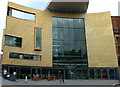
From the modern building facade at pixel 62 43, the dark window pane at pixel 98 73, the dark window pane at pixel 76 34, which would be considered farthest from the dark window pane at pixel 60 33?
the dark window pane at pixel 98 73

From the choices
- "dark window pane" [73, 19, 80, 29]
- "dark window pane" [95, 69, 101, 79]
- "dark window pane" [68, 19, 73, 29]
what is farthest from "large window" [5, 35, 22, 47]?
"dark window pane" [95, 69, 101, 79]

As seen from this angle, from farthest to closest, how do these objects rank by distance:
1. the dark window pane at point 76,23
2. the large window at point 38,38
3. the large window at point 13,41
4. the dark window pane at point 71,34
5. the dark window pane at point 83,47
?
1. the dark window pane at point 76,23
2. the dark window pane at point 71,34
3. the dark window pane at point 83,47
4. the large window at point 38,38
5. the large window at point 13,41

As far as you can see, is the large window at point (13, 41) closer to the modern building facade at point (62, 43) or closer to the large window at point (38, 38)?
the modern building facade at point (62, 43)

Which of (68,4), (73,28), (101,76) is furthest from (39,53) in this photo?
(101,76)

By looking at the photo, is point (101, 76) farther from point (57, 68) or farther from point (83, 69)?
point (57, 68)

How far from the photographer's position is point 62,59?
33.9 m

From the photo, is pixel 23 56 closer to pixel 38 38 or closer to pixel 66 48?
pixel 38 38

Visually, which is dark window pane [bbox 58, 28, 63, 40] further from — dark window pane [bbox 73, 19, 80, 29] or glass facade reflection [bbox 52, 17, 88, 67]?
dark window pane [bbox 73, 19, 80, 29]

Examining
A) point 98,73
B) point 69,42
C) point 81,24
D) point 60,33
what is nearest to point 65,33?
point 60,33

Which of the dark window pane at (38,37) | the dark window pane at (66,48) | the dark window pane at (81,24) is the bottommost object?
the dark window pane at (66,48)

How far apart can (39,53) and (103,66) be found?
14.5 m

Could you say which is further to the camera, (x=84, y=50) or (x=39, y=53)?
(x=84, y=50)

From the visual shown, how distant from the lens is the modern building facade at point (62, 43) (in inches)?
1220

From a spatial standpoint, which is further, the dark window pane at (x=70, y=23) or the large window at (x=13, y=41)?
the dark window pane at (x=70, y=23)
